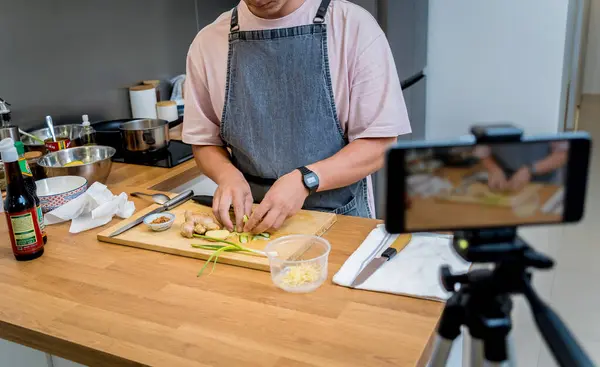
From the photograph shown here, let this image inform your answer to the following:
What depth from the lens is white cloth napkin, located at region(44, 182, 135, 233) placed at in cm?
139

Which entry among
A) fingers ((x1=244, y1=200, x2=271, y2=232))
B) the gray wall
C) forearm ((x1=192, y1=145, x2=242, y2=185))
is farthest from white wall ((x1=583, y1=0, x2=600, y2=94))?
fingers ((x1=244, y1=200, x2=271, y2=232))

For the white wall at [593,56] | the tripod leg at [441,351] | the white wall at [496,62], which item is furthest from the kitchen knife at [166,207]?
the white wall at [593,56]

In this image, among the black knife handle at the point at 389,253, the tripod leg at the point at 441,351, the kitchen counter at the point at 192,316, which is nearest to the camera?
the tripod leg at the point at 441,351

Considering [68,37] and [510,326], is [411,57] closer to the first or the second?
[68,37]

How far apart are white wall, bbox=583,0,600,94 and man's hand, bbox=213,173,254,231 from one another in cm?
715

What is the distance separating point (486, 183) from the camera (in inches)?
19.4

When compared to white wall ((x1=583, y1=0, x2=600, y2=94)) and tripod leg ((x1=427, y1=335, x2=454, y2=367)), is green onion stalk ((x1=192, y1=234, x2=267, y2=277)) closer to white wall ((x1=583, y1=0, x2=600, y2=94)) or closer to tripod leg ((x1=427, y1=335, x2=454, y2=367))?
tripod leg ((x1=427, y1=335, x2=454, y2=367))

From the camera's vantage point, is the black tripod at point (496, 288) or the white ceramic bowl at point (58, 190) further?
the white ceramic bowl at point (58, 190)

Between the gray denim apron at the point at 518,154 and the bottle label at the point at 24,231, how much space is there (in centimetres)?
102

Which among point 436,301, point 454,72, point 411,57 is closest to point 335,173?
point 436,301

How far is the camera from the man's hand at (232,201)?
4.17ft

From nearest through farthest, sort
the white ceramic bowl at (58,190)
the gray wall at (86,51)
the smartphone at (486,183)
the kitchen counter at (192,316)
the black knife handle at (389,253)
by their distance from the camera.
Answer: the smartphone at (486,183) < the kitchen counter at (192,316) < the black knife handle at (389,253) < the white ceramic bowl at (58,190) < the gray wall at (86,51)

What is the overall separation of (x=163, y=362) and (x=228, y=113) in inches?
31.0

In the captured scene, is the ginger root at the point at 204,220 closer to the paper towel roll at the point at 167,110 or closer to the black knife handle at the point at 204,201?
the black knife handle at the point at 204,201
